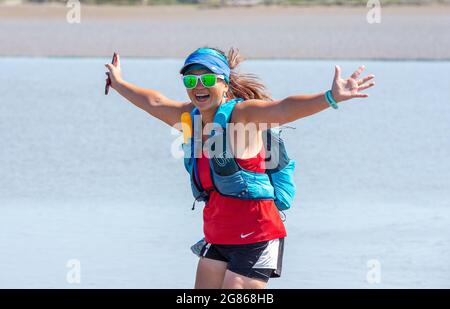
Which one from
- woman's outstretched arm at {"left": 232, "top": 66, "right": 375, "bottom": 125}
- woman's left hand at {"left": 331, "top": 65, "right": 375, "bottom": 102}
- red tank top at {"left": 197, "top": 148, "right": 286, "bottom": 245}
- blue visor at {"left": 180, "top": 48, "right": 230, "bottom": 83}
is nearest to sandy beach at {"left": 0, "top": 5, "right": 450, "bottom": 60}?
blue visor at {"left": 180, "top": 48, "right": 230, "bottom": 83}

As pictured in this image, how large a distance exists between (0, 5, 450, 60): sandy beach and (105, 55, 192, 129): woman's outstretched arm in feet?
55.5

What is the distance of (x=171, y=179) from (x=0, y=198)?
1.43 meters

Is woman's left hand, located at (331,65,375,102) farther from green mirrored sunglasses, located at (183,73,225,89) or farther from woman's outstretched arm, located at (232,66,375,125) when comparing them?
green mirrored sunglasses, located at (183,73,225,89)

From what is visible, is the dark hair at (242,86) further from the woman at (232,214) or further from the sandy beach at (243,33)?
the sandy beach at (243,33)

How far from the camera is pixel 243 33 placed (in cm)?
2530

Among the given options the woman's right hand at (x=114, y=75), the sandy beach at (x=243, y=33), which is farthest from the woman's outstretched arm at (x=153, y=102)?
the sandy beach at (x=243, y=33)

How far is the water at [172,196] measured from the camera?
7.45 m

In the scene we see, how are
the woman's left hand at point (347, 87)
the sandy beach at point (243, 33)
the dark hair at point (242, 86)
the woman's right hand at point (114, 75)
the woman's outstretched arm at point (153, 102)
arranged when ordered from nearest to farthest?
the woman's left hand at point (347, 87) → the dark hair at point (242, 86) → the woman's outstretched arm at point (153, 102) → the woman's right hand at point (114, 75) → the sandy beach at point (243, 33)

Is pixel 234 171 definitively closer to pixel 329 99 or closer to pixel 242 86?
pixel 242 86

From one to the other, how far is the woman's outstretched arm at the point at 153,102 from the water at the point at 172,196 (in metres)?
1.70

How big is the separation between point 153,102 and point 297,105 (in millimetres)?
940
